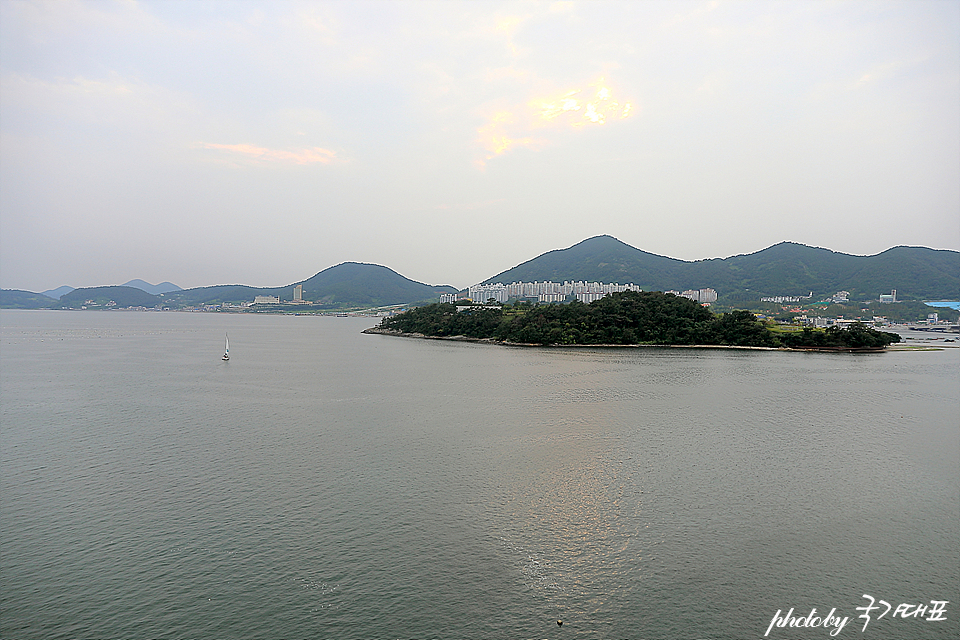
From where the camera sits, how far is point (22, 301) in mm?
139750

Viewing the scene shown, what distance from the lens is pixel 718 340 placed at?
41.1 meters

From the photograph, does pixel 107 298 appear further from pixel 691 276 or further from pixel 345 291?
pixel 691 276

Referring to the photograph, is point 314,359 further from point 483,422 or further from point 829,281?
point 829,281

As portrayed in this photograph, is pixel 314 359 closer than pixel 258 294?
Yes

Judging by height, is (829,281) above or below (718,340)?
above

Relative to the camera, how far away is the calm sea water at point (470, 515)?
19.3 feet

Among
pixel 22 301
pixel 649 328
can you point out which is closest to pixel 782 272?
pixel 649 328

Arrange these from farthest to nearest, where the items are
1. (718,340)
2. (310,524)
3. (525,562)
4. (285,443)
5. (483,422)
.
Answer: (718,340) → (483,422) → (285,443) → (310,524) → (525,562)

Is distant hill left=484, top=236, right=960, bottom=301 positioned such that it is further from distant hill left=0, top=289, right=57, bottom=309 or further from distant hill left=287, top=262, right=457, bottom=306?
distant hill left=0, top=289, right=57, bottom=309

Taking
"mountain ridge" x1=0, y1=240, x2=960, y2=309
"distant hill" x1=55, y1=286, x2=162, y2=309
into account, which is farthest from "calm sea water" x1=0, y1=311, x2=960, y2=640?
"distant hill" x1=55, y1=286, x2=162, y2=309

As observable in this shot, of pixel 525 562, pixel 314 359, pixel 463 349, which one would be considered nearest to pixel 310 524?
pixel 525 562

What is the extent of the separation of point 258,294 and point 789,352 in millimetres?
142721

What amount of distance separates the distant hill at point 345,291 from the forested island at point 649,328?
88141mm

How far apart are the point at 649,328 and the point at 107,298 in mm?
150761
